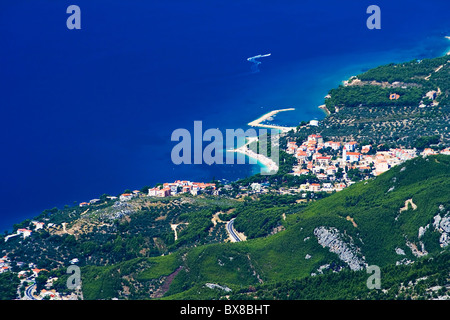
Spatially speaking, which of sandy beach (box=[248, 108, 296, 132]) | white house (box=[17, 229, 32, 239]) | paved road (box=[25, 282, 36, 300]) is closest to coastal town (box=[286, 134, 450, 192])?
sandy beach (box=[248, 108, 296, 132])

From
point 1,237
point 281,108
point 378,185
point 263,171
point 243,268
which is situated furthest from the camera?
point 281,108

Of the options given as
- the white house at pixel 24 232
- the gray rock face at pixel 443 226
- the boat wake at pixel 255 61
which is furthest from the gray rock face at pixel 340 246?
the boat wake at pixel 255 61

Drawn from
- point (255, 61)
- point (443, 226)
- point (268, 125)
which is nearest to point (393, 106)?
point (268, 125)

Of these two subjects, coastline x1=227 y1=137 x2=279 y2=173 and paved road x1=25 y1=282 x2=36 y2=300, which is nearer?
paved road x1=25 y1=282 x2=36 y2=300

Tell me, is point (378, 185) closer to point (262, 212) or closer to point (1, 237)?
point (262, 212)

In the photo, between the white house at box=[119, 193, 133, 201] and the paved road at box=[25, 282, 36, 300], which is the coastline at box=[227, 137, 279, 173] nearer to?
the white house at box=[119, 193, 133, 201]

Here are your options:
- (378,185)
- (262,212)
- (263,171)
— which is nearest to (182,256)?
(262,212)

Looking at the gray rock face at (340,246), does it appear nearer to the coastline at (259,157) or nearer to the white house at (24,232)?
the white house at (24,232)
